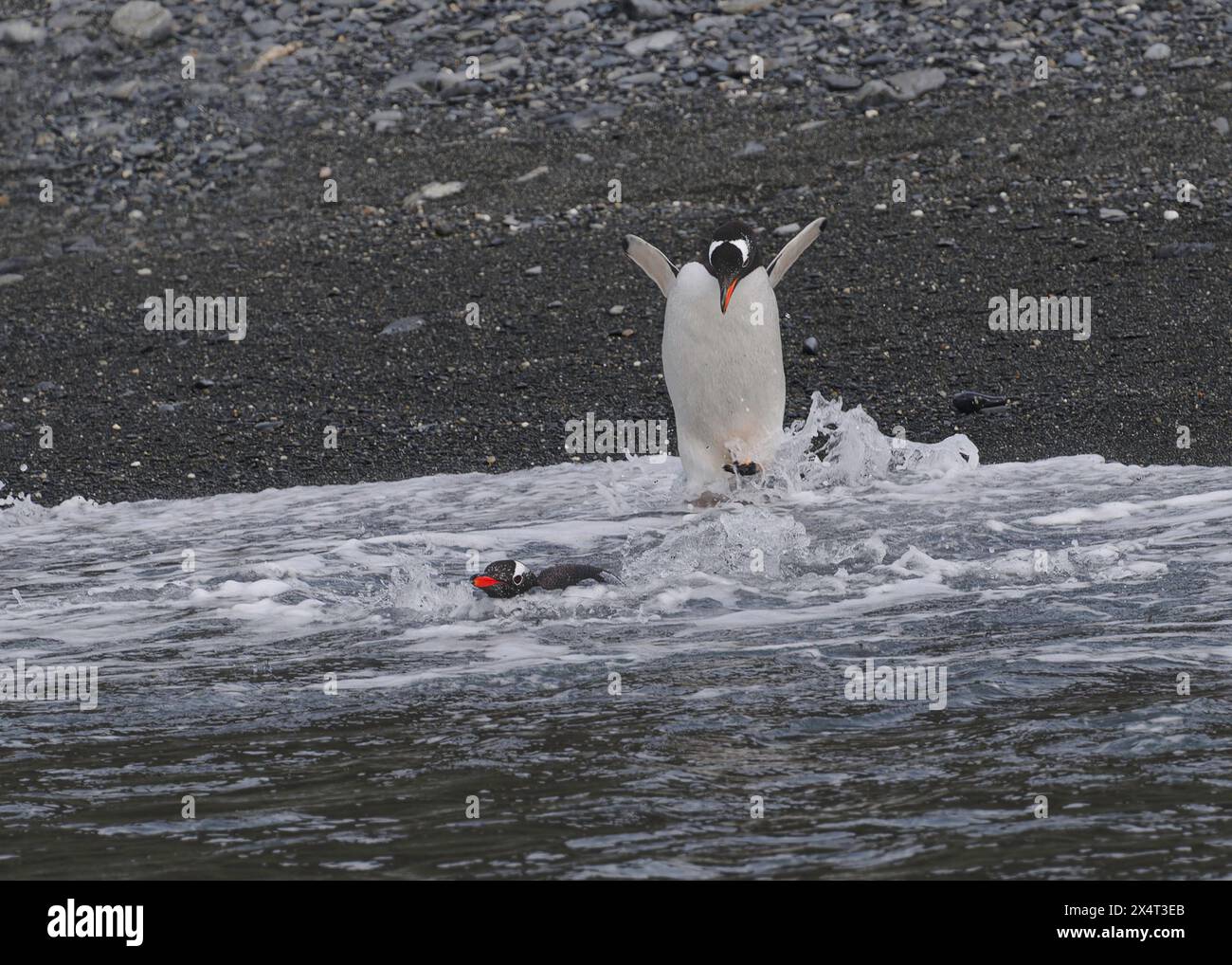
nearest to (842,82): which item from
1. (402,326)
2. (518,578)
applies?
(402,326)

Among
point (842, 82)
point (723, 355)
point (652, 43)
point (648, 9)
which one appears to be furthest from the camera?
point (648, 9)

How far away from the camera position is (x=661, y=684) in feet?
17.0

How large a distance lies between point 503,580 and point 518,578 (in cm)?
6

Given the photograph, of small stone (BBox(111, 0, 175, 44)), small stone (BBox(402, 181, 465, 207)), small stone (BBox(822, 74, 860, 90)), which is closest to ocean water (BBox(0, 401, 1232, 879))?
small stone (BBox(402, 181, 465, 207))


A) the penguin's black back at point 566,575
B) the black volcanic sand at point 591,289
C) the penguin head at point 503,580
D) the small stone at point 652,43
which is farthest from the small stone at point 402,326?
the penguin head at point 503,580

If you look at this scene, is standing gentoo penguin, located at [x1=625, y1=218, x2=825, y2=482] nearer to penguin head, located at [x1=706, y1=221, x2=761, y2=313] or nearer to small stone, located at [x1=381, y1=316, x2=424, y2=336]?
penguin head, located at [x1=706, y1=221, x2=761, y2=313]

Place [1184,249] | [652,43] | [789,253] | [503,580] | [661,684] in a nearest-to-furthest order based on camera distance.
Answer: [661,684] → [503,580] → [789,253] → [1184,249] → [652,43]

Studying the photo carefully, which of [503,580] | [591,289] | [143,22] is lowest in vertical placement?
[503,580]

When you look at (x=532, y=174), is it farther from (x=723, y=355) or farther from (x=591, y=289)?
(x=723, y=355)

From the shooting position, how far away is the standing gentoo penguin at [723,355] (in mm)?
8281

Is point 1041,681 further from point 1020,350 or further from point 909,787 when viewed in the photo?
point 1020,350

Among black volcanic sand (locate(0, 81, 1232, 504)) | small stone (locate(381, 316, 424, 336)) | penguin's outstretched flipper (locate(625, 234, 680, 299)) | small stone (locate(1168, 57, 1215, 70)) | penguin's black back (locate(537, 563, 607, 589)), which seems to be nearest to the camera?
penguin's black back (locate(537, 563, 607, 589))

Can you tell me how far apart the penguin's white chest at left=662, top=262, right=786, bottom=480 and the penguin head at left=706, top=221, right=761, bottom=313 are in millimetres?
173

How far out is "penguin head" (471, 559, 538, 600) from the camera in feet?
20.7
